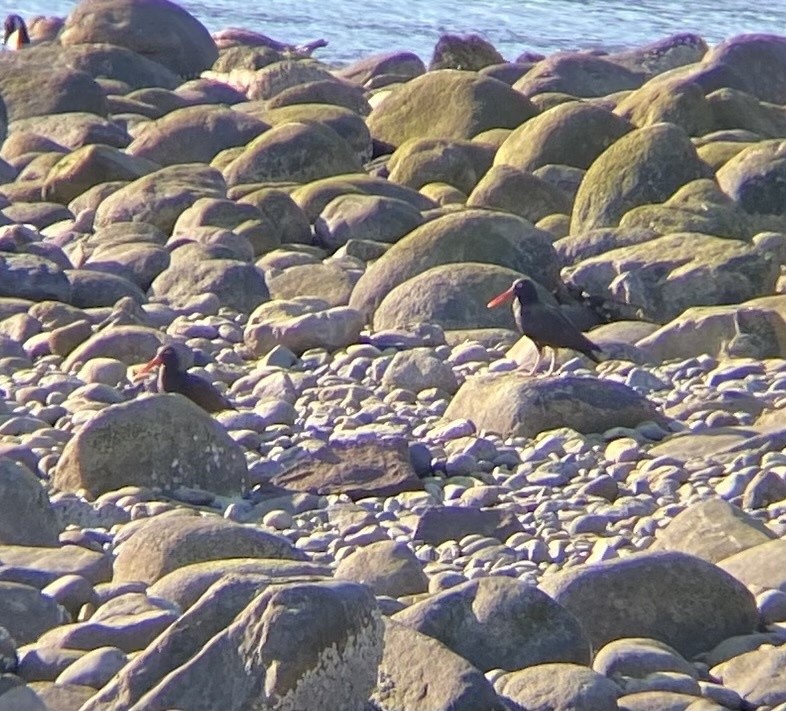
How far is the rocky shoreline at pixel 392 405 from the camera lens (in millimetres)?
4578

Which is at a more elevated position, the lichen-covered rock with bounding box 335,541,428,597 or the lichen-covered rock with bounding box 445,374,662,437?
the lichen-covered rock with bounding box 335,541,428,597

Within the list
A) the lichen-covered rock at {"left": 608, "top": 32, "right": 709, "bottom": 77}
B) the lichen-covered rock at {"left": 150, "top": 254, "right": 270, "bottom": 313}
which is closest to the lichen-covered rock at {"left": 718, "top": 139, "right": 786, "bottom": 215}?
the lichen-covered rock at {"left": 150, "top": 254, "right": 270, "bottom": 313}

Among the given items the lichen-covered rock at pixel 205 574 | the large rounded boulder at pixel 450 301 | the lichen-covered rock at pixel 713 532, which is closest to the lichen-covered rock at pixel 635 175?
the large rounded boulder at pixel 450 301

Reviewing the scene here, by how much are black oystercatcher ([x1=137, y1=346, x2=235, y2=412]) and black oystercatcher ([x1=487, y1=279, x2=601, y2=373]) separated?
140 cm

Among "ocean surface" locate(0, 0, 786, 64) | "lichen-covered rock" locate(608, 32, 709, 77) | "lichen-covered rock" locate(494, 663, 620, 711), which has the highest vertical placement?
"lichen-covered rock" locate(494, 663, 620, 711)

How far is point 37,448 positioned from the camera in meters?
7.55

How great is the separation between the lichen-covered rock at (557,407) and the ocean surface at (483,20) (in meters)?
16.9

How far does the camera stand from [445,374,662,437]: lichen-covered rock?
7.57 metres

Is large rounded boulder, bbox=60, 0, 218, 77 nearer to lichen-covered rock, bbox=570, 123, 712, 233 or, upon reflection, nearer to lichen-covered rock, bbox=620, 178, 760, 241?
lichen-covered rock, bbox=570, 123, 712, 233

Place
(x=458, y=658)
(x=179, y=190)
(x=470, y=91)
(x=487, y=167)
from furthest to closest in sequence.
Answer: (x=470, y=91)
(x=487, y=167)
(x=179, y=190)
(x=458, y=658)

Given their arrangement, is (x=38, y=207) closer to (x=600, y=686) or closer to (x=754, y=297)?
(x=754, y=297)

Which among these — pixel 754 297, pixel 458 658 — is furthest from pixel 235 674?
pixel 754 297

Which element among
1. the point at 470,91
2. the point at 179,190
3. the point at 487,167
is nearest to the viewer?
the point at 179,190

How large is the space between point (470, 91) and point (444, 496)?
26.7ft
